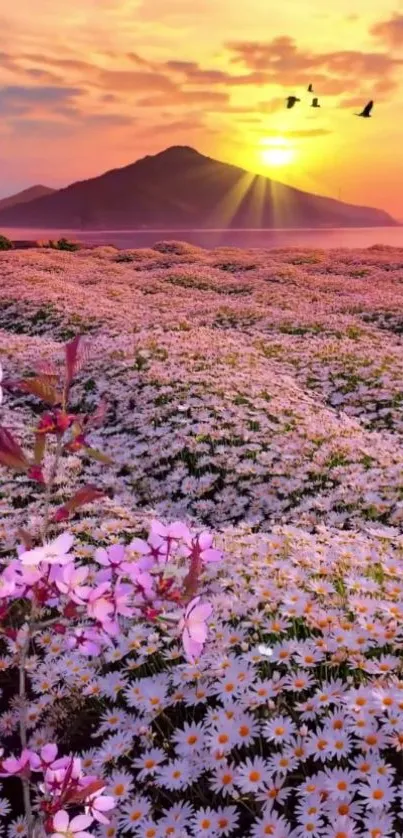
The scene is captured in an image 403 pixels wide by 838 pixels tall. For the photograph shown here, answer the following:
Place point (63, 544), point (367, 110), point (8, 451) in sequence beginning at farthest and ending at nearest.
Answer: point (367, 110), point (63, 544), point (8, 451)

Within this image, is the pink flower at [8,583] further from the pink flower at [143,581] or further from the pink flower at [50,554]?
the pink flower at [143,581]

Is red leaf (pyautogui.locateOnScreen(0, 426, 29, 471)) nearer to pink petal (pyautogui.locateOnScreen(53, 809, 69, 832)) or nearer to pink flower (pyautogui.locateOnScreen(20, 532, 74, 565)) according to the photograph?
pink flower (pyautogui.locateOnScreen(20, 532, 74, 565))

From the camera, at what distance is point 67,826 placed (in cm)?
305

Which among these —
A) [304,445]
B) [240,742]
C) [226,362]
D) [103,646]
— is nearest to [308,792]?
[240,742]

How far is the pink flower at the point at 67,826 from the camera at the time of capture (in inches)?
117

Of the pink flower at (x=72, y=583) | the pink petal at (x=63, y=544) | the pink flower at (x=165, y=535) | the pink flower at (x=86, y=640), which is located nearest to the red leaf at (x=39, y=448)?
the pink petal at (x=63, y=544)

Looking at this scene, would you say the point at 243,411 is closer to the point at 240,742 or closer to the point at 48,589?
the point at 240,742

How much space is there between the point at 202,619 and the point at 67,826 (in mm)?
910

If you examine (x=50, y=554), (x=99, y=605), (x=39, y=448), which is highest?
(x=39, y=448)

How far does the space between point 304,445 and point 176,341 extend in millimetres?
8186

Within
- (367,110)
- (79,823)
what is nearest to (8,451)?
(79,823)

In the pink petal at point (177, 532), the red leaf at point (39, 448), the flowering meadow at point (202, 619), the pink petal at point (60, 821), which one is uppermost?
the red leaf at point (39, 448)

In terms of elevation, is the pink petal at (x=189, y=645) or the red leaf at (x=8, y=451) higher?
the red leaf at (x=8, y=451)

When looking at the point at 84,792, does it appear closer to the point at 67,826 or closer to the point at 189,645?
the point at 67,826
